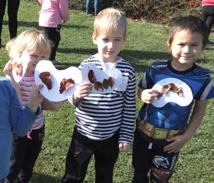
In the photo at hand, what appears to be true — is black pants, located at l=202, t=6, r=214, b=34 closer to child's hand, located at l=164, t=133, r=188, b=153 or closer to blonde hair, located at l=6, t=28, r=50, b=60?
child's hand, located at l=164, t=133, r=188, b=153

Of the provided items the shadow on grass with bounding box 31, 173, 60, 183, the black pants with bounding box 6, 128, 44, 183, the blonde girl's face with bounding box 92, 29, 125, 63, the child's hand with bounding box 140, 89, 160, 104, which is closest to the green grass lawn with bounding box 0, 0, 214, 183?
the shadow on grass with bounding box 31, 173, 60, 183

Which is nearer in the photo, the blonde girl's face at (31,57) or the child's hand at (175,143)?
the blonde girl's face at (31,57)

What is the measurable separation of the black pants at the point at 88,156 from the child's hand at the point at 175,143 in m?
0.33

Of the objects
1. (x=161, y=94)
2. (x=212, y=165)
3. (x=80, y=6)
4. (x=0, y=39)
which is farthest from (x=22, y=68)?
(x=80, y=6)

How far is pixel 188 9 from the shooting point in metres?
10.8

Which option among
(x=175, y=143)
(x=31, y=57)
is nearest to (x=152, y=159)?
(x=175, y=143)

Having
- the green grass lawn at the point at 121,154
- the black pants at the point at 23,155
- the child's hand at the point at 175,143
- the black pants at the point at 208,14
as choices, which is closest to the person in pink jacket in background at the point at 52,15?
the green grass lawn at the point at 121,154

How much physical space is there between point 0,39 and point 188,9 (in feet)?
17.7

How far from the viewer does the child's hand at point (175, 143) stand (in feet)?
9.64

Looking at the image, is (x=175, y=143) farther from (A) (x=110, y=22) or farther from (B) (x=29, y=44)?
(B) (x=29, y=44)

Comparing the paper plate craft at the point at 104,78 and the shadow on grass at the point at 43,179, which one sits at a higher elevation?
the paper plate craft at the point at 104,78

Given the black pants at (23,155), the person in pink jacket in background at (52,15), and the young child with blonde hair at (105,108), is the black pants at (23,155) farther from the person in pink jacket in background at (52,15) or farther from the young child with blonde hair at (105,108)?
the person in pink jacket in background at (52,15)

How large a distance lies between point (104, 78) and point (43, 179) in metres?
1.29

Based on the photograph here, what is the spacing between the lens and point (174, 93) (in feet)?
9.16
